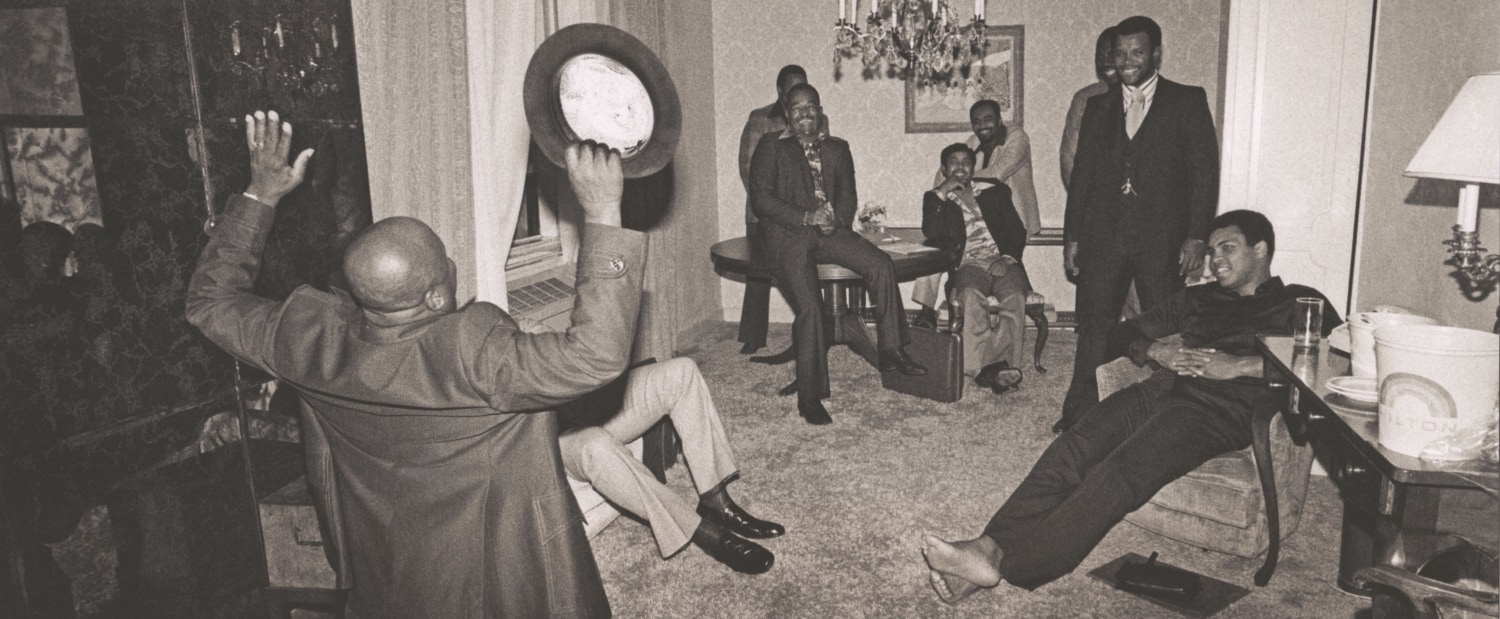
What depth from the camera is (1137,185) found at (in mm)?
3842

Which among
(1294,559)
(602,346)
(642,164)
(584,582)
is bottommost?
(1294,559)

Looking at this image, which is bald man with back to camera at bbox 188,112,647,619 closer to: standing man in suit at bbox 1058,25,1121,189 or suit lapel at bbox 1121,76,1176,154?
suit lapel at bbox 1121,76,1176,154

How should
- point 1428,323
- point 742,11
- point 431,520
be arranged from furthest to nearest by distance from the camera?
point 742,11 → point 1428,323 → point 431,520

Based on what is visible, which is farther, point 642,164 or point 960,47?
point 960,47

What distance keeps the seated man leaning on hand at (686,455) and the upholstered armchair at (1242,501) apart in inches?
50.8

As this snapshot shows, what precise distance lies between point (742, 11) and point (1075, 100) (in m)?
2.45

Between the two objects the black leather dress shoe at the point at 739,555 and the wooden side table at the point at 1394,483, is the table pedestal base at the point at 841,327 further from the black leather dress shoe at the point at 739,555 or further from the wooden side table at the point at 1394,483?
the wooden side table at the point at 1394,483

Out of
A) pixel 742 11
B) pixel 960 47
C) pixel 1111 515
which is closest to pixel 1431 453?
pixel 1111 515

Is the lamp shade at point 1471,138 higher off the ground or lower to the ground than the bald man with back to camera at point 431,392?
higher

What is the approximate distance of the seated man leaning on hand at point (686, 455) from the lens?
2730 millimetres

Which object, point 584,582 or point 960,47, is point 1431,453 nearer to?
point 584,582

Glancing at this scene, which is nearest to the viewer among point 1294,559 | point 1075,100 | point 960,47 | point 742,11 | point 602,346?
point 602,346

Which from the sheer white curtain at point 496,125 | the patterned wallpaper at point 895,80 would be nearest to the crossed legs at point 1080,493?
the sheer white curtain at point 496,125

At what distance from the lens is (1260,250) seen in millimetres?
2932
